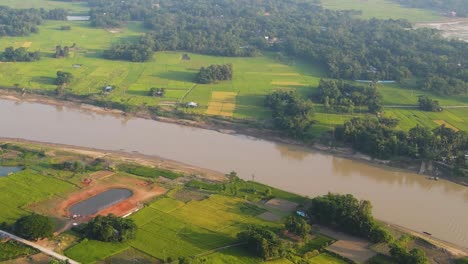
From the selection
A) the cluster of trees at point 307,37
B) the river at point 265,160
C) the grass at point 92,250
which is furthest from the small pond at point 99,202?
the cluster of trees at point 307,37

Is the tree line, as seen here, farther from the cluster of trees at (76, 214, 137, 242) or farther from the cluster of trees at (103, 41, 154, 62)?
the cluster of trees at (103, 41, 154, 62)

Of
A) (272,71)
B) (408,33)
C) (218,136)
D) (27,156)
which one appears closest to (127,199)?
(27,156)

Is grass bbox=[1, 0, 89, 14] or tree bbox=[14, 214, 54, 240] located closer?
tree bbox=[14, 214, 54, 240]

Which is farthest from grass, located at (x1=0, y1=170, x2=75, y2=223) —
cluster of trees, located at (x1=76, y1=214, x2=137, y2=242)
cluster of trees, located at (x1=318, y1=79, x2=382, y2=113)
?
cluster of trees, located at (x1=318, y1=79, x2=382, y2=113)

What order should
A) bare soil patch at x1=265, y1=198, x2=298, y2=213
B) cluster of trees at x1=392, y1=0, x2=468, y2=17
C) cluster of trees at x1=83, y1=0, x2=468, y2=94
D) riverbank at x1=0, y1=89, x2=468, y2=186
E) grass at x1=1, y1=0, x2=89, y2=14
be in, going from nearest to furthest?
bare soil patch at x1=265, y1=198, x2=298, y2=213, riverbank at x1=0, y1=89, x2=468, y2=186, cluster of trees at x1=83, y1=0, x2=468, y2=94, grass at x1=1, y1=0, x2=89, y2=14, cluster of trees at x1=392, y1=0, x2=468, y2=17

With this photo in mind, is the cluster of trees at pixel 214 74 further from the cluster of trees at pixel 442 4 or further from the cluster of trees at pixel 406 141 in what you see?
the cluster of trees at pixel 442 4

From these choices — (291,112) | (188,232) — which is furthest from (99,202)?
(291,112)
